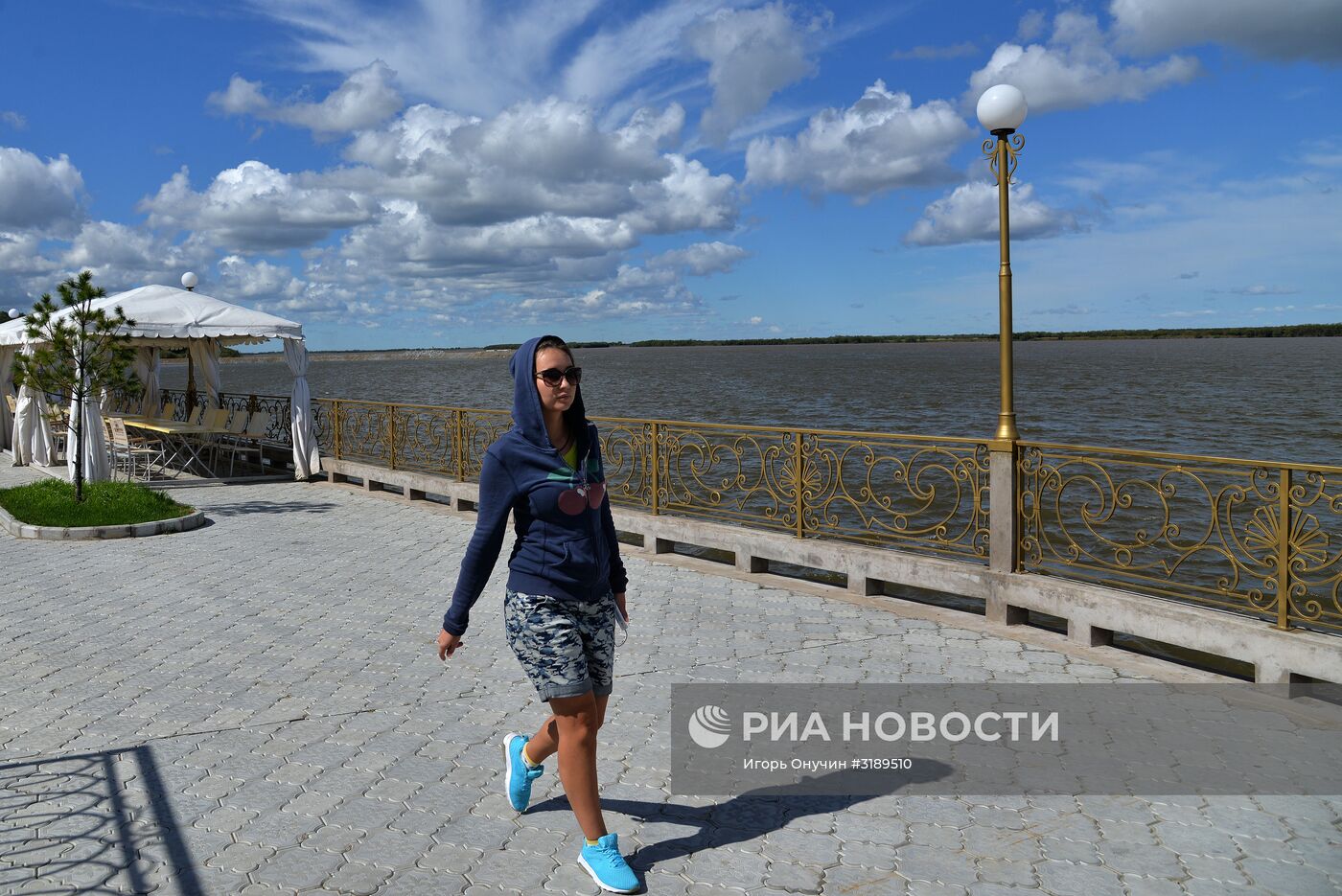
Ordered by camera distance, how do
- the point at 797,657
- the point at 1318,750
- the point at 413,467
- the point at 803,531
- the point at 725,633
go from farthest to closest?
the point at 413,467, the point at 803,531, the point at 725,633, the point at 797,657, the point at 1318,750

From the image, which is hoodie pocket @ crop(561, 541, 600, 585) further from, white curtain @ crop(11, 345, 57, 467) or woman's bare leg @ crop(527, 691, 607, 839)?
white curtain @ crop(11, 345, 57, 467)

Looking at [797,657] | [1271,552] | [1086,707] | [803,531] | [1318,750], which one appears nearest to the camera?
[1318,750]

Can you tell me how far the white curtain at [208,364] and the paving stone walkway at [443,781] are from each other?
11.9 meters

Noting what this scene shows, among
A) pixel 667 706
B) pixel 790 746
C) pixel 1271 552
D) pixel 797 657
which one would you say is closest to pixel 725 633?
pixel 797 657

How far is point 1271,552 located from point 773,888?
3880mm

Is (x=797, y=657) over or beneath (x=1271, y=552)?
beneath

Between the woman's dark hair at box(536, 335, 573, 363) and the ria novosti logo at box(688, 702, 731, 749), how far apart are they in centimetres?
230

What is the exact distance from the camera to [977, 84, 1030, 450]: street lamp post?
734 centimetres

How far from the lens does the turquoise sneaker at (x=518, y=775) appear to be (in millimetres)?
4145

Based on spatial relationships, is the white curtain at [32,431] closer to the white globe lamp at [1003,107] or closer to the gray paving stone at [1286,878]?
the white globe lamp at [1003,107]

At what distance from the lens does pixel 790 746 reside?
16.6ft

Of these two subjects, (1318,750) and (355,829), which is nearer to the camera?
(355,829)

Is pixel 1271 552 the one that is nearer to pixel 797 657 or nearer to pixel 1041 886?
pixel 797 657

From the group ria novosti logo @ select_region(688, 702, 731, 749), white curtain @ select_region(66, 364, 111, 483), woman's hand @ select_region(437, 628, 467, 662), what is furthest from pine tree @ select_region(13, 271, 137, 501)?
woman's hand @ select_region(437, 628, 467, 662)
